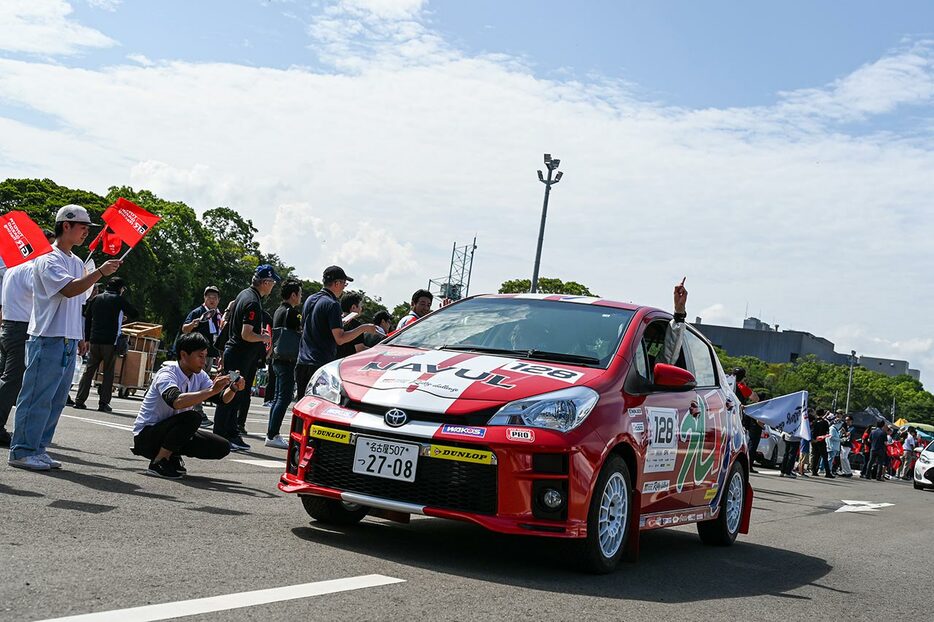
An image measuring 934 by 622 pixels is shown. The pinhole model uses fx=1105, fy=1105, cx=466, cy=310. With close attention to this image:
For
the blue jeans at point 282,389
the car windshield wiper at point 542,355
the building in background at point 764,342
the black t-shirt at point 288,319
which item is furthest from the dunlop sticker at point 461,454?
the building in background at point 764,342

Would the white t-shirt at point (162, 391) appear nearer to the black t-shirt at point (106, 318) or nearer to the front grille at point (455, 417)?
the front grille at point (455, 417)

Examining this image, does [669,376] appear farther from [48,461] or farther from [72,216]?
[48,461]

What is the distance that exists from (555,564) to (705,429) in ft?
6.92

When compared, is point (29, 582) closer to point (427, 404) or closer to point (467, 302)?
point (427, 404)

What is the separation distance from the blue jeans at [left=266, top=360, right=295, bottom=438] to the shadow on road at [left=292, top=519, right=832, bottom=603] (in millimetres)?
4349

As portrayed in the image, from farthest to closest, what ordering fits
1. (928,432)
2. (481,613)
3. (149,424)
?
(928,432), (149,424), (481,613)

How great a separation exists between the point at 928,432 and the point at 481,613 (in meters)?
81.3

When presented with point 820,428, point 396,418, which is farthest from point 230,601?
point 820,428

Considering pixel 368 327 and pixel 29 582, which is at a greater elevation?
pixel 368 327

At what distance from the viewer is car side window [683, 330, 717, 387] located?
329 inches

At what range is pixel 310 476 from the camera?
6.53 m

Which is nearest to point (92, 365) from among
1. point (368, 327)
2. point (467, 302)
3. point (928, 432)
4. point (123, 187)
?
point (368, 327)

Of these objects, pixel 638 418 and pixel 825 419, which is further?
pixel 825 419

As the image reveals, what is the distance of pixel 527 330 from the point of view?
24.1ft
